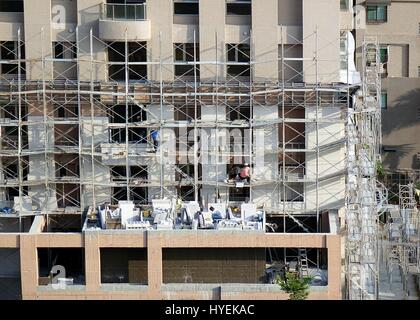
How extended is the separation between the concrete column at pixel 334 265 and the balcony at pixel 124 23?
8.59 meters

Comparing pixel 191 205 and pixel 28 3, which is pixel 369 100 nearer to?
pixel 191 205

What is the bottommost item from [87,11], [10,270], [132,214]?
[10,270]

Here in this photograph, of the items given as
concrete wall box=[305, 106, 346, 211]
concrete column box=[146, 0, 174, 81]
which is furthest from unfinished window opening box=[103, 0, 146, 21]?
concrete wall box=[305, 106, 346, 211]

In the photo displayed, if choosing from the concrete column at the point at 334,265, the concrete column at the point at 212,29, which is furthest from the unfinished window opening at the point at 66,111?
the concrete column at the point at 334,265

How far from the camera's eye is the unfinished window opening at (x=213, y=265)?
2642 cm

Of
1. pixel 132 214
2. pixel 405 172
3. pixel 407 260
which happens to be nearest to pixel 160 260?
pixel 132 214

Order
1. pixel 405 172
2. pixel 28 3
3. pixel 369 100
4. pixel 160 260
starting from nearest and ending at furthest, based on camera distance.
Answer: pixel 160 260 < pixel 28 3 < pixel 369 100 < pixel 405 172

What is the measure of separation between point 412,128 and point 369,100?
12761mm

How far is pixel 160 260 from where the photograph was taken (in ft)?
86.5

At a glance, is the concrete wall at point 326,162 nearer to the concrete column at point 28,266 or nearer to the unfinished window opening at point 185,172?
the unfinished window opening at point 185,172

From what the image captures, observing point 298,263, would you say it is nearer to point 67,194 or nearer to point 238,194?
point 238,194

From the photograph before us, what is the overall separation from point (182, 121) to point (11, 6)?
21.9 ft

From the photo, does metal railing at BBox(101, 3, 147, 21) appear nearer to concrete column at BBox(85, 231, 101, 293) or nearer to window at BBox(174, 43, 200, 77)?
window at BBox(174, 43, 200, 77)

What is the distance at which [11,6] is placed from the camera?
2884 cm
